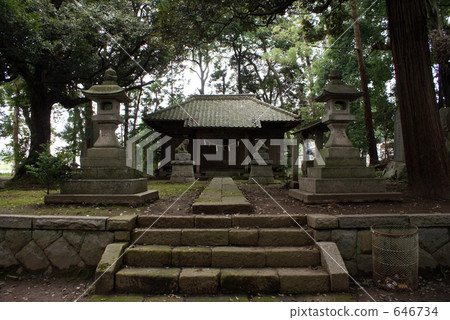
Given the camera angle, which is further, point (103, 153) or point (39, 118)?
point (39, 118)

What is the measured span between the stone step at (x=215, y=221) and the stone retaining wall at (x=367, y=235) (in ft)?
1.55

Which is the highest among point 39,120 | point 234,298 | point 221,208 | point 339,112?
point 39,120

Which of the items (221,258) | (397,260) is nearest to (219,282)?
(221,258)

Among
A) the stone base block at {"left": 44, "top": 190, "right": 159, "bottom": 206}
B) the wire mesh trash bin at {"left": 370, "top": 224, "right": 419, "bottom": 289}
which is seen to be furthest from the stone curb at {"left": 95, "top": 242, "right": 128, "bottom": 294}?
the wire mesh trash bin at {"left": 370, "top": 224, "right": 419, "bottom": 289}

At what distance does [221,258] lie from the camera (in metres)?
3.15

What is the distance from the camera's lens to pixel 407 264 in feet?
9.57

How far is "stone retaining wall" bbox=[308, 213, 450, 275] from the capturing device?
3.43 meters

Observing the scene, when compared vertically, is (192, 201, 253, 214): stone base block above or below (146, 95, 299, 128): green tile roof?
below

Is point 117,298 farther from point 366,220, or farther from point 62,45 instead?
point 62,45

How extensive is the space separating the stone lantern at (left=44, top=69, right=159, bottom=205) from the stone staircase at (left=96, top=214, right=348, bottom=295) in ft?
4.61

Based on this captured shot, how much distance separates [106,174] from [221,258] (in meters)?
3.17

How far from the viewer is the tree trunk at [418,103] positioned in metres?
5.19

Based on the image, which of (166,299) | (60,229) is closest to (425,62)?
(166,299)

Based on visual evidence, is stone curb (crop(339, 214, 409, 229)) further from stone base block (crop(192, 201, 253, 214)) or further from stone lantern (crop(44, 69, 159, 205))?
stone lantern (crop(44, 69, 159, 205))
